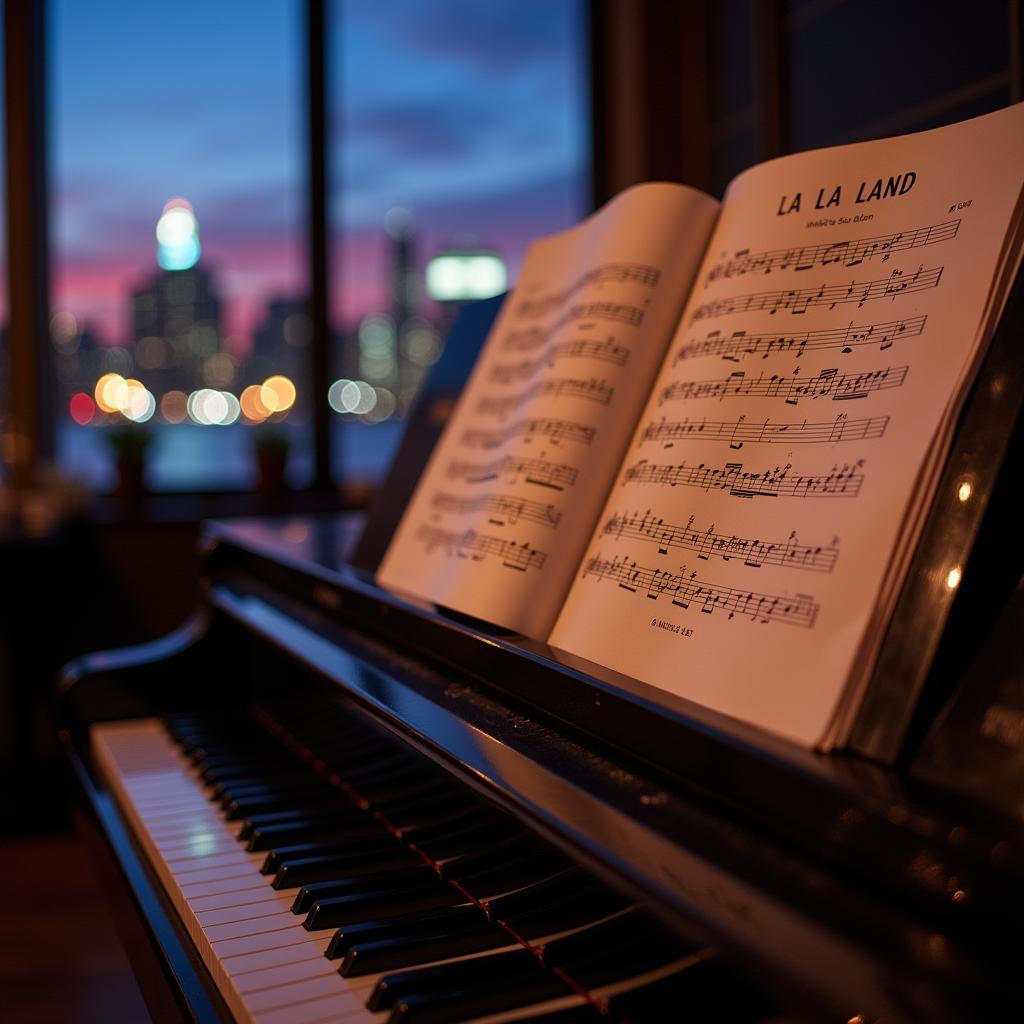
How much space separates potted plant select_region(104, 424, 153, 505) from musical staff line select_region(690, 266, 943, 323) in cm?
348

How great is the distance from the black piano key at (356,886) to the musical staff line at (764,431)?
451mm

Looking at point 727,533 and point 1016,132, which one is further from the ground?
point 1016,132

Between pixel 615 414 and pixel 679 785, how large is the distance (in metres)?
0.43

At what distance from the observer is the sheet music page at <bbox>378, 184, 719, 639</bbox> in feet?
3.34

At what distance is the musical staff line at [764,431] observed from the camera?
2.42 ft

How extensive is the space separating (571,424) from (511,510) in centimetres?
11

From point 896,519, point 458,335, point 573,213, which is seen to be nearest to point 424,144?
point 573,213

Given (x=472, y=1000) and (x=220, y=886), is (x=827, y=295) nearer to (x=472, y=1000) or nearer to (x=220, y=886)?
(x=472, y=1000)

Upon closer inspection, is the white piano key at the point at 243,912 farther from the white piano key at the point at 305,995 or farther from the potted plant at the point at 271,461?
the potted plant at the point at 271,461

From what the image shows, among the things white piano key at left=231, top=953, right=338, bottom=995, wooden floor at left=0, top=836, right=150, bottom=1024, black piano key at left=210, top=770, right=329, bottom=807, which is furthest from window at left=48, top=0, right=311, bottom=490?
white piano key at left=231, top=953, right=338, bottom=995

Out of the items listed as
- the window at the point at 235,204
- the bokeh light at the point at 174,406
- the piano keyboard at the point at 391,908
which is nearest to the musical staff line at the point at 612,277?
the piano keyboard at the point at 391,908

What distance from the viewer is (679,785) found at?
2.36 feet

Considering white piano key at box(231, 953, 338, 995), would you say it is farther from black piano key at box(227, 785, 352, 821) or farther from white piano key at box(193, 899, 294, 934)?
black piano key at box(227, 785, 352, 821)

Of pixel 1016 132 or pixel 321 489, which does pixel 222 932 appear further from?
pixel 321 489
